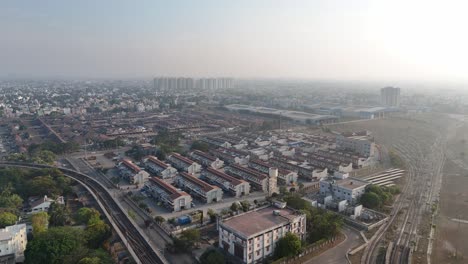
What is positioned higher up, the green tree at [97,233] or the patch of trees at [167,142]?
the patch of trees at [167,142]

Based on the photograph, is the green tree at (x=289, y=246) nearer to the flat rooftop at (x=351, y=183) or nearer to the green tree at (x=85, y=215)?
the flat rooftop at (x=351, y=183)

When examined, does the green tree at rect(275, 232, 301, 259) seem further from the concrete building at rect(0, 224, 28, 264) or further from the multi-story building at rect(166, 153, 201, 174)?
the multi-story building at rect(166, 153, 201, 174)

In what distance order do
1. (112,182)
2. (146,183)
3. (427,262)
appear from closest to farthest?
(427,262) < (146,183) < (112,182)

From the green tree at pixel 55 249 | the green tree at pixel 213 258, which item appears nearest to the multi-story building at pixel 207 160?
the green tree at pixel 213 258

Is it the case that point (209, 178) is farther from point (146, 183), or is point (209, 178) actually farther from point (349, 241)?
point (349, 241)

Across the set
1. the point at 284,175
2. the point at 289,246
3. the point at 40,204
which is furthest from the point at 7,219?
the point at 284,175

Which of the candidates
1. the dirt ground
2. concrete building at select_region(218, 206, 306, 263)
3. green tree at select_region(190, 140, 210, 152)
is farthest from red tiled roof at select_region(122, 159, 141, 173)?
the dirt ground

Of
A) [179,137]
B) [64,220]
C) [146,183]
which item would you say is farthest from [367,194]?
[179,137]
